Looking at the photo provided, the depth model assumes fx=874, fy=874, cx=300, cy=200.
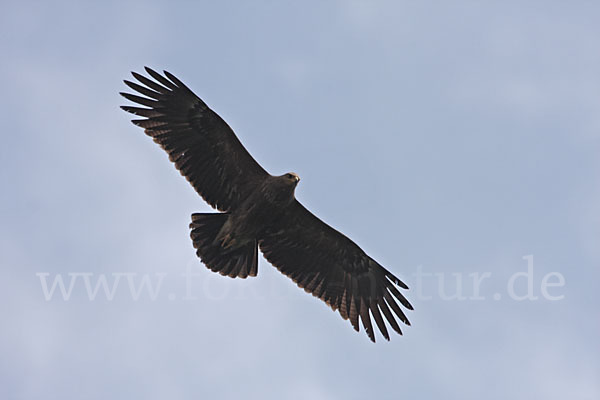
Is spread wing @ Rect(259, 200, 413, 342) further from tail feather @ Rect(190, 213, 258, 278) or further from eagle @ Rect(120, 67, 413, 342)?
tail feather @ Rect(190, 213, 258, 278)

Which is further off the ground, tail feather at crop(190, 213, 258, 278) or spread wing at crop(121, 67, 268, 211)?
spread wing at crop(121, 67, 268, 211)

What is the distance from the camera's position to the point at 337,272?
575 inches

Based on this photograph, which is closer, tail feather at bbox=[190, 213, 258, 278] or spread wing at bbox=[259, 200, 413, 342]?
tail feather at bbox=[190, 213, 258, 278]

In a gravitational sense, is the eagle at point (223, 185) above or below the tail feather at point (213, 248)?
above

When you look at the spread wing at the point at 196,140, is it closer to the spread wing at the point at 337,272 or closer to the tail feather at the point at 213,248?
the tail feather at the point at 213,248

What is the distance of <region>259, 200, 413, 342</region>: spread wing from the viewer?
1423 cm

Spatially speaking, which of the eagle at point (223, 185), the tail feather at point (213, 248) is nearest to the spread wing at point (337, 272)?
the eagle at point (223, 185)

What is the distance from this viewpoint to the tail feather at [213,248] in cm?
1372

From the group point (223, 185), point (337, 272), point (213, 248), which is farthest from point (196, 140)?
point (337, 272)

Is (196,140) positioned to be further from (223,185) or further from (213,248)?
(213,248)

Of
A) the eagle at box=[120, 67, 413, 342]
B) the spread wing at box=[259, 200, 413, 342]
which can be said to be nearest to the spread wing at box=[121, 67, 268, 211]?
Result: the eagle at box=[120, 67, 413, 342]

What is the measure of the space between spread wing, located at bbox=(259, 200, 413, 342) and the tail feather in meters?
0.62

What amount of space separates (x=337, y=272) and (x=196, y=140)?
3229 millimetres

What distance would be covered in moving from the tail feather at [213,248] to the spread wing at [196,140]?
0.27 meters
